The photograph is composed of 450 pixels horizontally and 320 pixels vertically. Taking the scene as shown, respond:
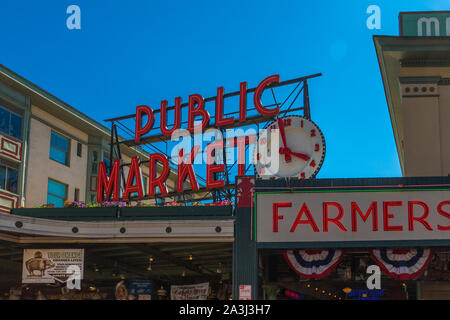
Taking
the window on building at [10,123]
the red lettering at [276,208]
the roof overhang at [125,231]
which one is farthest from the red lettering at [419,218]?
the window on building at [10,123]

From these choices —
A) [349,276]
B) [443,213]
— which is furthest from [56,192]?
[443,213]

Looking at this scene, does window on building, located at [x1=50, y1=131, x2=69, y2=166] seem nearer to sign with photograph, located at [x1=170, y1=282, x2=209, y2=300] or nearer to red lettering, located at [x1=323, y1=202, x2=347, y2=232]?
sign with photograph, located at [x1=170, y1=282, x2=209, y2=300]

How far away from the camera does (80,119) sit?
2013 inches

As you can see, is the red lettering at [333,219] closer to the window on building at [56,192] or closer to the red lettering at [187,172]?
the red lettering at [187,172]

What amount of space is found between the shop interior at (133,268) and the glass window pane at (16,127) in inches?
511

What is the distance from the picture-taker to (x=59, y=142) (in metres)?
50.1

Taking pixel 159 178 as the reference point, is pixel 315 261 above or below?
below

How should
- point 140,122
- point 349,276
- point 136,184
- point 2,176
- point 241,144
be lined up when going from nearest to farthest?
point 349,276 → point 241,144 → point 136,184 → point 140,122 → point 2,176

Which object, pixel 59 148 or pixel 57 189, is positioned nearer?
pixel 57 189

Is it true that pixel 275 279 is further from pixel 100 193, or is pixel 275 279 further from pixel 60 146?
pixel 60 146

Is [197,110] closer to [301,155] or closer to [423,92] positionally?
[301,155]

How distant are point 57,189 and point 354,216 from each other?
30.5 m

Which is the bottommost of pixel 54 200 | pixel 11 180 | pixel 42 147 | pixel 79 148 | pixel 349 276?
pixel 349 276
